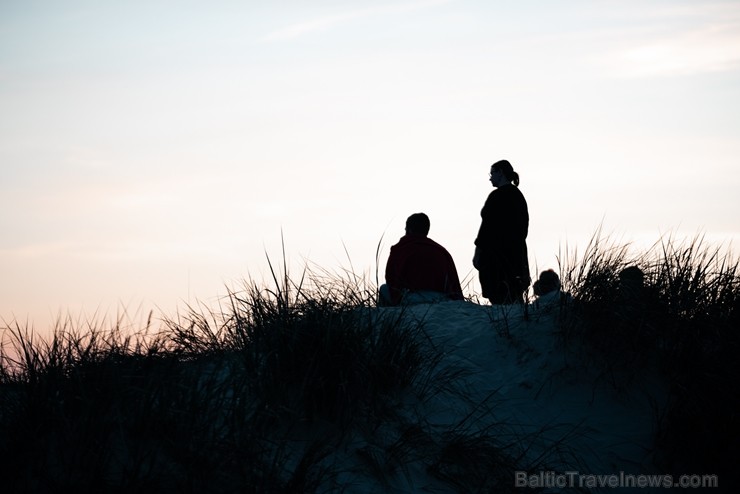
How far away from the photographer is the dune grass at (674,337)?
568 centimetres

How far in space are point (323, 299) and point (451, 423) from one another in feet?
4.13

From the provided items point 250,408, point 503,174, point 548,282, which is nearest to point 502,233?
point 503,174

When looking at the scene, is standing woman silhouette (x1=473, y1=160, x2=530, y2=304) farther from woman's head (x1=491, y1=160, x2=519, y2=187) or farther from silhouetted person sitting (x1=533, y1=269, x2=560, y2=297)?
silhouetted person sitting (x1=533, y1=269, x2=560, y2=297)

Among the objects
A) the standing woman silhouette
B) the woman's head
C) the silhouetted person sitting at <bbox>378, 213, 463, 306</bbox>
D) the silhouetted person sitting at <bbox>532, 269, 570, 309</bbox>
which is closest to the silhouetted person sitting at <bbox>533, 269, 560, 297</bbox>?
the silhouetted person sitting at <bbox>532, 269, 570, 309</bbox>

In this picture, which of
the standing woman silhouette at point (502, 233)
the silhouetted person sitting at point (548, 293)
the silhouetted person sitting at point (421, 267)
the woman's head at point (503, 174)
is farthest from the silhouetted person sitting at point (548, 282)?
the woman's head at point (503, 174)

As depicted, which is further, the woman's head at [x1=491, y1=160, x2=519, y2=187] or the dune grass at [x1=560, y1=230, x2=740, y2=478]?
the woman's head at [x1=491, y1=160, x2=519, y2=187]

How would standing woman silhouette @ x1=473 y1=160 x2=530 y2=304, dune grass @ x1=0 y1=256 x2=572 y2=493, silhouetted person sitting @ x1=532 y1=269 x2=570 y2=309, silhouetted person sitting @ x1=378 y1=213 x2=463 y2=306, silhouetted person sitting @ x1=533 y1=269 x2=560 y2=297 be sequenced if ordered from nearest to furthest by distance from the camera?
dune grass @ x1=0 y1=256 x2=572 y2=493 → silhouetted person sitting @ x1=532 y1=269 x2=570 y2=309 → silhouetted person sitting @ x1=533 y1=269 x2=560 y2=297 → silhouetted person sitting @ x1=378 y1=213 x2=463 y2=306 → standing woman silhouette @ x1=473 y1=160 x2=530 y2=304

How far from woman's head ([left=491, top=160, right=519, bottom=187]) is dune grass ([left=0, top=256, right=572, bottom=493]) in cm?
317

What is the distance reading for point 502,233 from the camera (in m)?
8.98

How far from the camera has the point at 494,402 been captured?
19.8ft

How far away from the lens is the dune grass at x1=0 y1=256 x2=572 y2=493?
14.9 ft

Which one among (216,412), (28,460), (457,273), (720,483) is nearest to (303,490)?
(216,412)

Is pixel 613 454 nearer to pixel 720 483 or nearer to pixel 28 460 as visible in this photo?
pixel 720 483

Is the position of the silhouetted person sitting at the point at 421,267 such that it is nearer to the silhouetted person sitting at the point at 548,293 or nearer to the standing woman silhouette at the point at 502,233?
the standing woman silhouette at the point at 502,233
